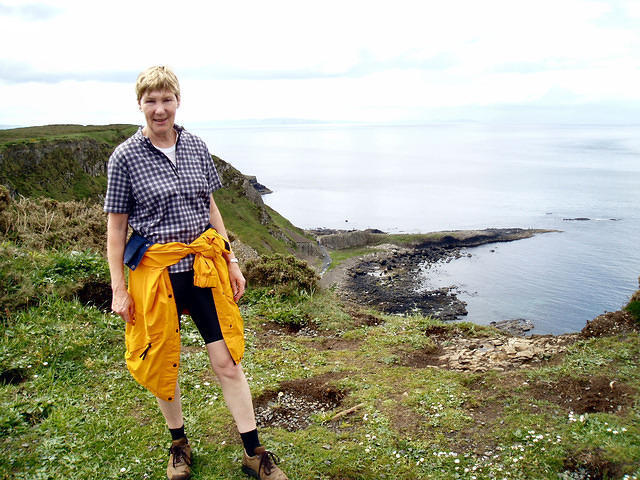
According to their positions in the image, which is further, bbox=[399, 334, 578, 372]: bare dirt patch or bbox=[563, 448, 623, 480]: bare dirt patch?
bbox=[399, 334, 578, 372]: bare dirt patch

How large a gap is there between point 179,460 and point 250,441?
69 cm

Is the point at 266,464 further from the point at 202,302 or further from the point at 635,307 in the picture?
the point at 635,307

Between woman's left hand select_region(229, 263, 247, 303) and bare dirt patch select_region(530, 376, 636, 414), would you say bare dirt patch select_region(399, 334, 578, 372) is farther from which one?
woman's left hand select_region(229, 263, 247, 303)

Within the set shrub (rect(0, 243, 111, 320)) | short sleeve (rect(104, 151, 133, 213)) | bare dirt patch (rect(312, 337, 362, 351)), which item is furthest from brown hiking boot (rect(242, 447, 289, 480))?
shrub (rect(0, 243, 111, 320))

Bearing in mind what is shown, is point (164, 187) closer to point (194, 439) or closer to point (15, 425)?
point (194, 439)

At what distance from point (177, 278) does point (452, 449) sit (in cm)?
296

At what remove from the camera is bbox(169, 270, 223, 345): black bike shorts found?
3786 mm

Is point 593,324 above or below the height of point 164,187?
below

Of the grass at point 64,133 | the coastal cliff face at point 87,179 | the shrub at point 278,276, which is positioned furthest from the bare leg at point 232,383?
the grass at point 64,133

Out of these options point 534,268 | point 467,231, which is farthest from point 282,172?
point 534,268

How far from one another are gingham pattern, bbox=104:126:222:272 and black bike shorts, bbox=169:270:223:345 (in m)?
0.13

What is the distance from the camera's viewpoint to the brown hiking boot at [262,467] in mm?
3910

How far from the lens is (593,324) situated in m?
7.36

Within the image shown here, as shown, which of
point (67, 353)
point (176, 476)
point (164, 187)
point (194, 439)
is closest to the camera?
point (164, 187)
